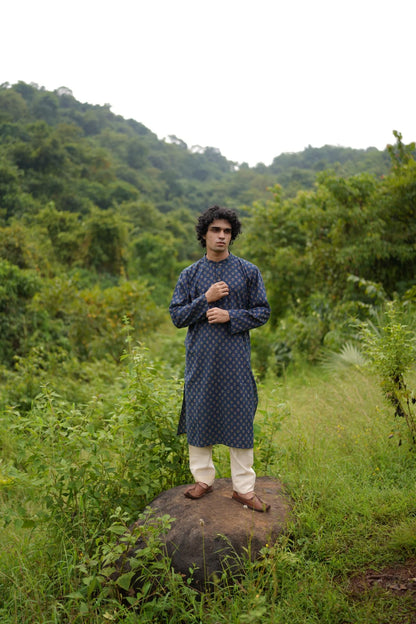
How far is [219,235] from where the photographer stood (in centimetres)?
307

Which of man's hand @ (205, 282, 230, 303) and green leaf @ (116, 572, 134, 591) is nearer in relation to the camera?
green leaf @ (116, 572, 134, 591)

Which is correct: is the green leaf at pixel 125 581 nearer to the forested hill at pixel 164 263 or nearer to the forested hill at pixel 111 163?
the forested hill at pixel 164 263

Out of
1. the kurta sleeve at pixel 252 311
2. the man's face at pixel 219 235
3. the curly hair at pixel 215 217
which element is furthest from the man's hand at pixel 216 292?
the curly hair at pixel 215 217

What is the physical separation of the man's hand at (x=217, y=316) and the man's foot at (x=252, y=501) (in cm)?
108

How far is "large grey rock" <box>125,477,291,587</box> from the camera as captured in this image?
8.71ft

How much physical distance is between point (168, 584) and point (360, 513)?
127 cm

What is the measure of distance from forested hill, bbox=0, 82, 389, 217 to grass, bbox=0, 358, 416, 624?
61.7 ft

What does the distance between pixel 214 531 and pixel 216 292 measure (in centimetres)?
134

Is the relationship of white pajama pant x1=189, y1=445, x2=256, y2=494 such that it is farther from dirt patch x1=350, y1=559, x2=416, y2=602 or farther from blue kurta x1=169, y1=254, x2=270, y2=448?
dirt patch x1=350, y1=559, x2=416, y2=602

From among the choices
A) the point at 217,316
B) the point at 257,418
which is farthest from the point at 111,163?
the point at 217,316

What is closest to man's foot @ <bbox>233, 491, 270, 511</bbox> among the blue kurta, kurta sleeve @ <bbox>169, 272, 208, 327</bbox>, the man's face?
the blue kurta

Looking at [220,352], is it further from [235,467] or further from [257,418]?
[257,418]

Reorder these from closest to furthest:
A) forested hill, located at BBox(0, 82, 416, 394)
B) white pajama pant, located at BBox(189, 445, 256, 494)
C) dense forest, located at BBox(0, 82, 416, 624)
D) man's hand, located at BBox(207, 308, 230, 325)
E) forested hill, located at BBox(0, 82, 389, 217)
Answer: dense forest, located at BBox(0, 82, 416, 624)
man's hand, located at BBox(207, 308, 230, 325)
white pajama pant, located at BBox(189, 445, 256, 494)
forested hill, located at BBox(0, 82, 416, 394)
forested hill, located at BBox(0, 82, 389, 217)

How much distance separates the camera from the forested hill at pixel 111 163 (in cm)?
2583
